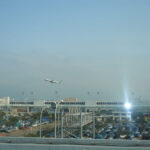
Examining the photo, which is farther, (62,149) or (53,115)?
(53,115)

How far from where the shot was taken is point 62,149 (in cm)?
629

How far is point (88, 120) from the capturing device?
26.6 feet

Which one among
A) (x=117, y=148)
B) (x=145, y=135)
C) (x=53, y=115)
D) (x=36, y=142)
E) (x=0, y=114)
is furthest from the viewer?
(x=0, y=114)

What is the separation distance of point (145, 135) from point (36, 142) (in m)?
3.21

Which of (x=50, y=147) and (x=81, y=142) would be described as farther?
(x=81, y=142)

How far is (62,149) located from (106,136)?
1859mm

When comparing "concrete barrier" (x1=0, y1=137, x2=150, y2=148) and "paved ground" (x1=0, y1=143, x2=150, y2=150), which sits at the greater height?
→ "concrete barrier" (x1=0, y1=137, x2=150, y2=148)

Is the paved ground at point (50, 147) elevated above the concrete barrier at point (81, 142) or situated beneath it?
situated beneath

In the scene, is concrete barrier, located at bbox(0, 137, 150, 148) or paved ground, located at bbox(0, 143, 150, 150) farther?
concrete barrier, located at bbox(0, 137, 150, 148)

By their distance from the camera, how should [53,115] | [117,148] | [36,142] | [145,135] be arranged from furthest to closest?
[53,115] < [145,135] < [36,142] < [117,148]

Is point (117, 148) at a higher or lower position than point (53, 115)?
lower

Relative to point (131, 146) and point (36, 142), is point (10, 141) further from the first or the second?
point (131, 146)

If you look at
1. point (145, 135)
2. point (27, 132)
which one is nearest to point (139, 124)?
point (145, 135)

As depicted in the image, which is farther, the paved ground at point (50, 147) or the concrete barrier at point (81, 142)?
the concrete barrier at point (81, 142)
